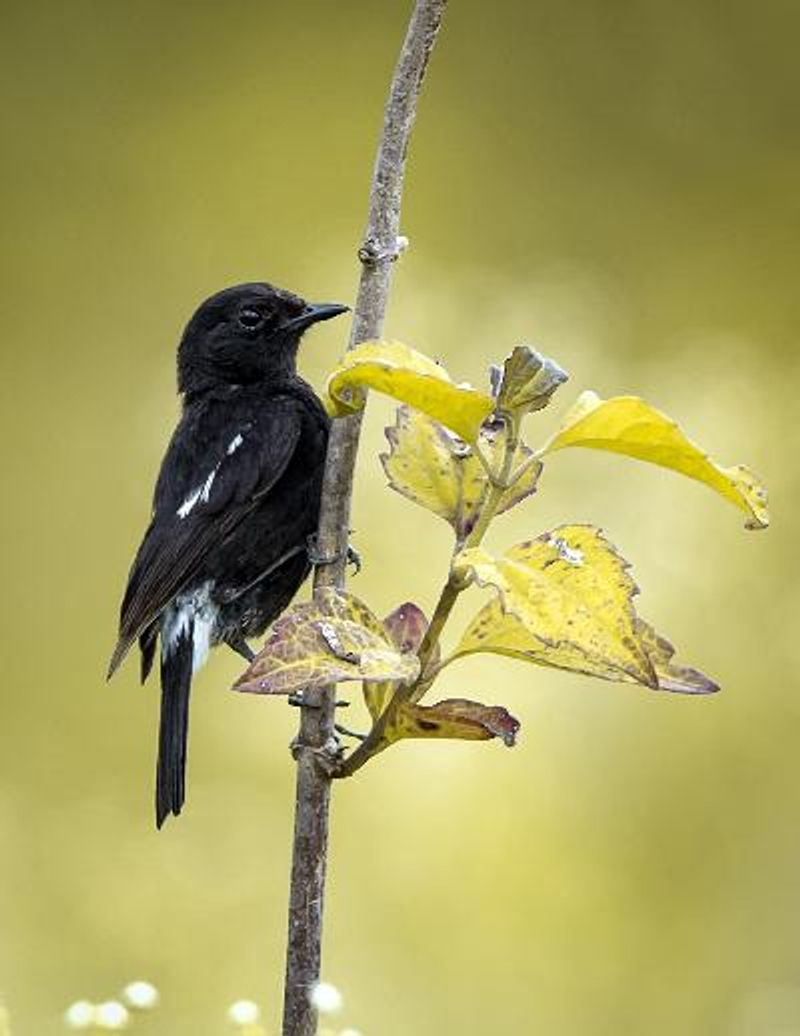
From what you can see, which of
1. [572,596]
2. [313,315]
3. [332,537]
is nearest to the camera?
[572,596]

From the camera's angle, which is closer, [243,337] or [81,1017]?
[81,1017]

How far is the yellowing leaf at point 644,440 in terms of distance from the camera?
0.62 metres

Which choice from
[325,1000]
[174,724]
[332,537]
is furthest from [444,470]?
[174,724]

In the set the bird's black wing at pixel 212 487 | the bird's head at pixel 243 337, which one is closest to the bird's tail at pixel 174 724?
the bird's black wing at pixel 212 487

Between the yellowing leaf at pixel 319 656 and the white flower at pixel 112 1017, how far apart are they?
12 centimetres

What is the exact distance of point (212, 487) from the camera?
177cm

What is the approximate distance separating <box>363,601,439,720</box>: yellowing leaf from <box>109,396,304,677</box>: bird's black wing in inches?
36.7

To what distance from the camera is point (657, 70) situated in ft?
8.92

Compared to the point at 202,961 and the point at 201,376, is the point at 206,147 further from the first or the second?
the point at 202,961

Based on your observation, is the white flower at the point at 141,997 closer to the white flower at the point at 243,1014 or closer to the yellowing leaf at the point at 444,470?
the white flower at the point at 243,1014

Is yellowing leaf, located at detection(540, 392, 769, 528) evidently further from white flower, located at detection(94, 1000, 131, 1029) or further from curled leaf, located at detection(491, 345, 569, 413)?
white flower, located at detection(94, 1000, 131, 1029)

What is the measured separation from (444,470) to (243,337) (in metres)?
1.25

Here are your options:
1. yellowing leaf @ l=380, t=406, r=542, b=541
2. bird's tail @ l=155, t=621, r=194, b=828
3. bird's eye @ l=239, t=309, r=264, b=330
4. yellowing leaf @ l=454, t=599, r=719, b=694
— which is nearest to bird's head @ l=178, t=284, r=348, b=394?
bird's eye @ l=239, t=309, r=264, b=330

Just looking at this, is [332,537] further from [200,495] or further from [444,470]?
[200,495]
